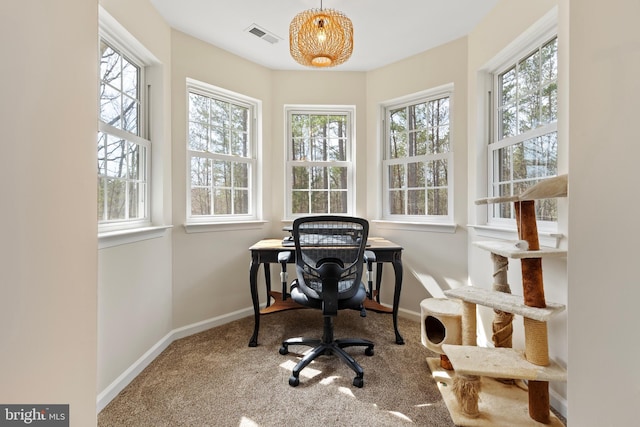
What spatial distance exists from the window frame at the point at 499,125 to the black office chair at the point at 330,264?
3.72ft

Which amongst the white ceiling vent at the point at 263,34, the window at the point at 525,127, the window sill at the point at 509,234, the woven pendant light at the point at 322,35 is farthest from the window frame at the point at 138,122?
the window at the point at 525,127

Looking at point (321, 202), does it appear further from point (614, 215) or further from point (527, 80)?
point (614, 215)

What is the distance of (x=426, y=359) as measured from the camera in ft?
6.33

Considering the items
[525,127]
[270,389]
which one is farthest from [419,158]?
[270,389]

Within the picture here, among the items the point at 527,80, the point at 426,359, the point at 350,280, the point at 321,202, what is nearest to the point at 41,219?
the point at 350,280

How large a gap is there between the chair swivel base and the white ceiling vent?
2422mm

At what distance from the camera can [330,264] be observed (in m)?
1.68

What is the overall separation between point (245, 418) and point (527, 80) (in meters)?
2.67

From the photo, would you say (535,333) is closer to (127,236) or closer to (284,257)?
(284,257)

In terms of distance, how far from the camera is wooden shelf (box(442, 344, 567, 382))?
1.25 metres

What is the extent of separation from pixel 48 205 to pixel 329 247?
1.28m

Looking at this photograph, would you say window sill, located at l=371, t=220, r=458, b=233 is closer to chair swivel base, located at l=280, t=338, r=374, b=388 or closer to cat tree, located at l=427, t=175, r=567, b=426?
cat tree, located at l=427, t=175, r=567, b=426


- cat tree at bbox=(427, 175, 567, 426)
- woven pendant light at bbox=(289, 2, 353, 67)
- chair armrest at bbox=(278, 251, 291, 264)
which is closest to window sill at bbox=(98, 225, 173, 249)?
chair armrest at bbox=(278, 251, 291, 264)

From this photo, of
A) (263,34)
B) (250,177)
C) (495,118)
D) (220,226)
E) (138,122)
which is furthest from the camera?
(250,177)
